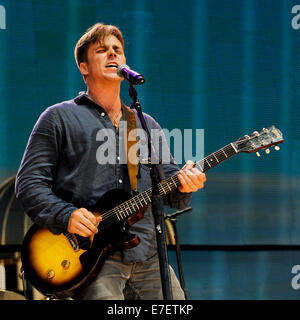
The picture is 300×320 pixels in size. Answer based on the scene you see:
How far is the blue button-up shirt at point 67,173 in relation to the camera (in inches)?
77.6

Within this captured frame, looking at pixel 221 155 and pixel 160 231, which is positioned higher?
pixel 221 155

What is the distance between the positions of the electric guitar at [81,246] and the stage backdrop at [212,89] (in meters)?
1.39

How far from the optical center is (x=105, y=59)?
2.16 m

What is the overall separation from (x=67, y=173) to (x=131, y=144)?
1.09 feet

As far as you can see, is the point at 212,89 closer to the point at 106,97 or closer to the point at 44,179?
the point at 106,97

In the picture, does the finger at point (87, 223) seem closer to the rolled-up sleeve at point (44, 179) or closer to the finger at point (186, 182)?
the rolled-up sleeve at point (44, 179)

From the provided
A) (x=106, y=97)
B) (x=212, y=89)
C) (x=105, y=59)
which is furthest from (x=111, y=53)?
(x=212, y=89)

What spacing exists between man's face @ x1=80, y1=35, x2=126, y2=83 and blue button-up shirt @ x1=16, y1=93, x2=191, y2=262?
198 millimetres

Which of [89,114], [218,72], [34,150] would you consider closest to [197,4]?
[218,72]

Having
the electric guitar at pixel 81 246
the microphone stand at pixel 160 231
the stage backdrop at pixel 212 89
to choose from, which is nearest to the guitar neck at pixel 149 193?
the electric guitar at pixel 81 246

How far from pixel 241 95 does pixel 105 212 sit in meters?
1.90

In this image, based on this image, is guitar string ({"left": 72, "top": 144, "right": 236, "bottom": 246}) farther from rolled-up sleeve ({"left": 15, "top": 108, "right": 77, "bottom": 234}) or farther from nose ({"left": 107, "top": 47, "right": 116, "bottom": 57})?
nose ({"left": 107, "top": 47, "right": 116, "bottom": 57})

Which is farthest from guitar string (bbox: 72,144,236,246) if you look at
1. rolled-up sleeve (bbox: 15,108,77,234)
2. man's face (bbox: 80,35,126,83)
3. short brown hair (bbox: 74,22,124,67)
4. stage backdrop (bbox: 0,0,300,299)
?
stage backdrop (bbox: 0,0,300,299)

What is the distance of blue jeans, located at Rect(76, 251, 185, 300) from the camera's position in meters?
1.87
